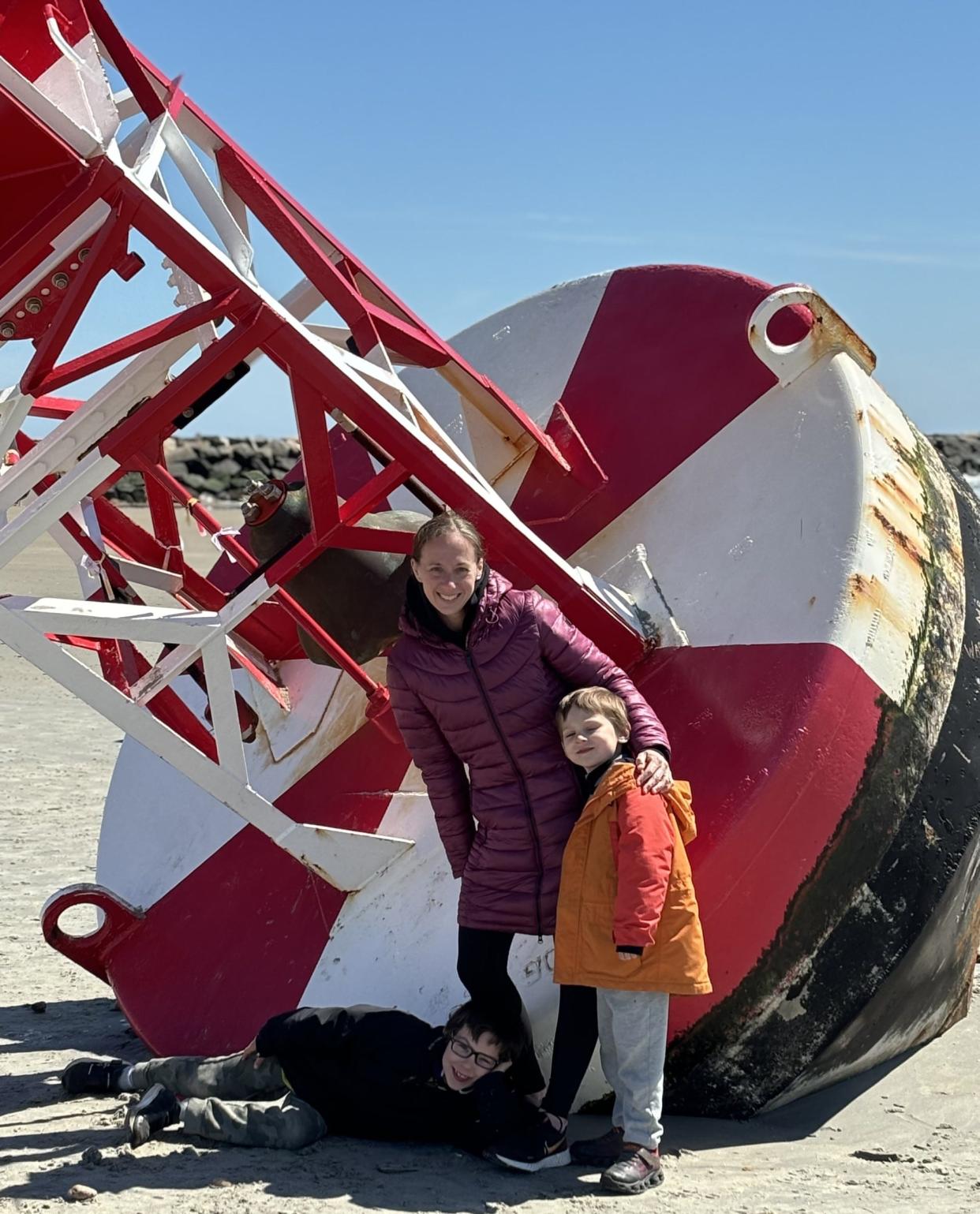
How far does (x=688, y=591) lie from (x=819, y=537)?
0.38 metres

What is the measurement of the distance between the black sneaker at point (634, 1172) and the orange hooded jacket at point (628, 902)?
34 cm

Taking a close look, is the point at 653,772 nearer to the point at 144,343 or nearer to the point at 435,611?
the point at 435,611

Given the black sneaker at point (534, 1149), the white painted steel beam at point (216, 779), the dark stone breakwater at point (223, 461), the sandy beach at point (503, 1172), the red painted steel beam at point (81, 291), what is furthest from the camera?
the dark stone breakwater at point (223, 461)

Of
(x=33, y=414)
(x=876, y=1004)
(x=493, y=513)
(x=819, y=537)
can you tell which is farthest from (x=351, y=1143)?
(x=33, y=414)

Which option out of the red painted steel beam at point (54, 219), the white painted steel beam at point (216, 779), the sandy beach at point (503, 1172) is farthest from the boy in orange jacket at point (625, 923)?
the red painted steel beam at point (54, 219)

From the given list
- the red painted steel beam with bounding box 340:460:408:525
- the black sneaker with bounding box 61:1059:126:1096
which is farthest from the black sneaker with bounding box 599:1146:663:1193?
the red painted steel beam with bounding box 340:460:408:525

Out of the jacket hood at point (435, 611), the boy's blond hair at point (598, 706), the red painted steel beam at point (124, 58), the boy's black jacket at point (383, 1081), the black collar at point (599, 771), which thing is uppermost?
the red painted steel beam at point (124, 58)

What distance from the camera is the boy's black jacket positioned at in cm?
327

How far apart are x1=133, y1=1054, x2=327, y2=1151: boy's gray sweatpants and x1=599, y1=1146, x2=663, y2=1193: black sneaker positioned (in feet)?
2.11

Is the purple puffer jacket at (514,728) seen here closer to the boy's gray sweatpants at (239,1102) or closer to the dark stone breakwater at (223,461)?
the boy's gray sweatpants at (239,1102)

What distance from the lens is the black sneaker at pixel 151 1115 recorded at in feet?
11.0

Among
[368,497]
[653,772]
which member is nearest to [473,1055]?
[653,772]

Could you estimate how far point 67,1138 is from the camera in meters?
3.47

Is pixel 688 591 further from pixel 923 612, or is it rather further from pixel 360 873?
pixel 360 873
